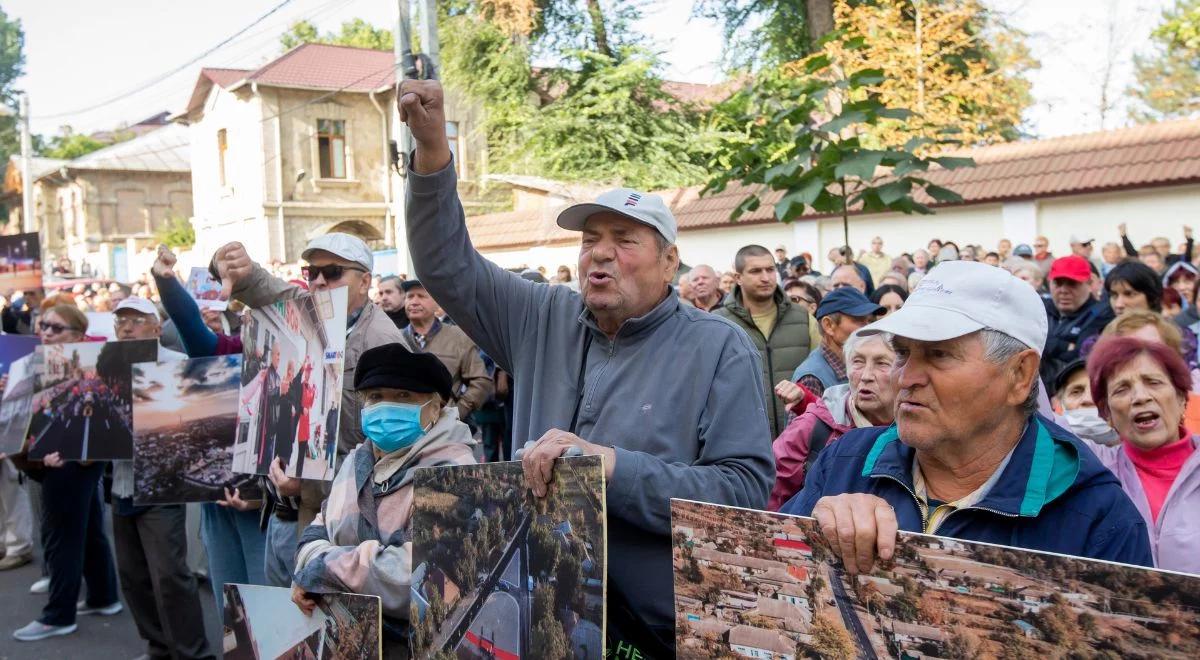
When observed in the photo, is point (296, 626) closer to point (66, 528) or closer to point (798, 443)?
point (798, 443)

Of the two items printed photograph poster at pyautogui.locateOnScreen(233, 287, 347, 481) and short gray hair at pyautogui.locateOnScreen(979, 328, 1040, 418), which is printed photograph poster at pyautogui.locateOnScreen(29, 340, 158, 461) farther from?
short gray hair at pyautogui.locateOnScreen(979, 328, 1040, 418)

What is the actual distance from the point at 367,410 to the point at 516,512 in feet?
4.44

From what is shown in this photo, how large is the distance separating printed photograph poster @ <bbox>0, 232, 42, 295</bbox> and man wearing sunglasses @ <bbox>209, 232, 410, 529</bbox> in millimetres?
8494

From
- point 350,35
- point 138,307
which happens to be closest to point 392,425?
point 138,307

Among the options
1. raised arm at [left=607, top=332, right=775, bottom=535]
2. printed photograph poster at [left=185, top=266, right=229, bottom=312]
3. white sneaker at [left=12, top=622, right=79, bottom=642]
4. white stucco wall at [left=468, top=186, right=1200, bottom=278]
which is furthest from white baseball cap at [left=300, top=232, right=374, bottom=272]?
white stucco wall at [left=468, top=186, right=1200, bottom=278]

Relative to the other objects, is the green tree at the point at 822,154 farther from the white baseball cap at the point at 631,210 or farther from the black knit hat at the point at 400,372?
the white baseball cap at the point at 631,210

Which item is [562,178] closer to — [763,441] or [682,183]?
[682,183]

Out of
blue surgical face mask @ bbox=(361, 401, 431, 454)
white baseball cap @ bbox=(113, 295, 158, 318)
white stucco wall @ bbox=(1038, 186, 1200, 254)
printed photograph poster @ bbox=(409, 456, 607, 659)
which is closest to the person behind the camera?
printed photograph poster @ bbox=(409, 456, 607, 659)

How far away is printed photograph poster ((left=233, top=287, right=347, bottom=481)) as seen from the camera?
4172 millimetres

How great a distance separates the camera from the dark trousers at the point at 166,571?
5797 mm

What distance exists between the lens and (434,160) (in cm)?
290

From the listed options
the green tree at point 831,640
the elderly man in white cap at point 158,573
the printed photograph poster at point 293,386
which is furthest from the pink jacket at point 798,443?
the elderly man in white cap at point 158,573

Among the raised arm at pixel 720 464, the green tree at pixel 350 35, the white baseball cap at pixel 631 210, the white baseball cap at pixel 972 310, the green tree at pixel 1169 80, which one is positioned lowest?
the raised arm at pixel 720 464

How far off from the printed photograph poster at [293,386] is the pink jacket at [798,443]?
1698 millimetres
